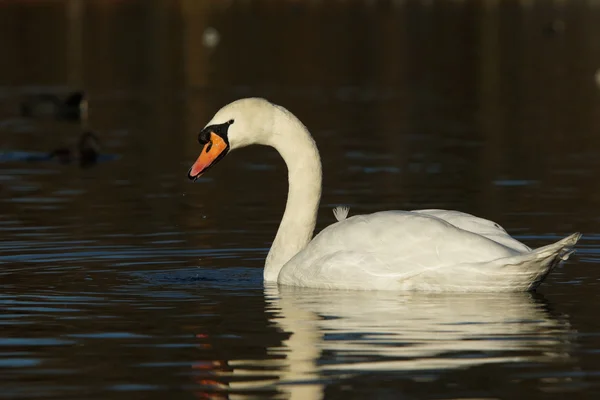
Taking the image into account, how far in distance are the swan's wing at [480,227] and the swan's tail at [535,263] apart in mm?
Answer: 262

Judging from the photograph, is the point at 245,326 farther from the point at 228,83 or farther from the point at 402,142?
the point at 228,83

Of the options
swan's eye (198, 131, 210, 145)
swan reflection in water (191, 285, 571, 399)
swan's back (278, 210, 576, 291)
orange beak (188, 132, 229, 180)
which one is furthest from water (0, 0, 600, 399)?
swan's eye (198, 131, 210, 145)

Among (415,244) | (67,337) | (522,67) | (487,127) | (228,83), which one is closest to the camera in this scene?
(67,337)

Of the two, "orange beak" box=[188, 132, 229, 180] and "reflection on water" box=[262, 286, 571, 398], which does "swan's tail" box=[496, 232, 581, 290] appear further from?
"orange beak" box=[188, 132, 229, 180]

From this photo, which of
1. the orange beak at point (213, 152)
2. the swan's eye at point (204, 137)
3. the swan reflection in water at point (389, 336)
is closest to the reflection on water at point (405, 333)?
the swan reflection in water at point (389, 336)

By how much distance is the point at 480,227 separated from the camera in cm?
1210

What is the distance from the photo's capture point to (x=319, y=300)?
39.0 ft

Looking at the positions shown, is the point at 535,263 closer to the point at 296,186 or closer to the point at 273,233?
the point at 296,186

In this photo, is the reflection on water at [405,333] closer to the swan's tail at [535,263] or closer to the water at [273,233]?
the water at [273,233]

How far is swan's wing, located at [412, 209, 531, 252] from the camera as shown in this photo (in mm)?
11797

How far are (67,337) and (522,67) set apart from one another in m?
42.6

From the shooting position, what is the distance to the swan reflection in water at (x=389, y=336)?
916 cm

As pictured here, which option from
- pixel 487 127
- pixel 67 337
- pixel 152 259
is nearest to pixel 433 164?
pixel 487 127

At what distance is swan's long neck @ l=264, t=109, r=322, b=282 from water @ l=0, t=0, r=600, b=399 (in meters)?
0.45
